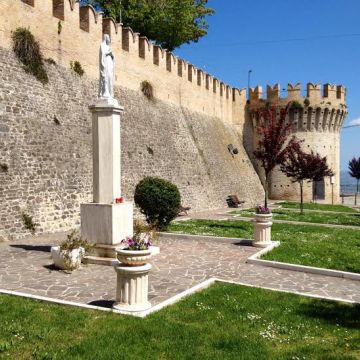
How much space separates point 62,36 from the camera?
17375 mm

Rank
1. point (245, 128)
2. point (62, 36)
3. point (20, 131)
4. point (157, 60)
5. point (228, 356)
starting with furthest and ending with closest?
point (245, 128)
point (157, 60)
point (62, 36)
point (20, 131)
point (228, 356)

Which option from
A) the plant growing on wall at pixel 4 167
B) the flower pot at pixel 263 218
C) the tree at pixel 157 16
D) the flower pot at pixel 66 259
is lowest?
the flower pot at pixel 66 259

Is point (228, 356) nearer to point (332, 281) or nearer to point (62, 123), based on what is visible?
point (332, 281)

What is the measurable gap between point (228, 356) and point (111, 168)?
19.5ft

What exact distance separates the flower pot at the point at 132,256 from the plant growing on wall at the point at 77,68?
13435 mm

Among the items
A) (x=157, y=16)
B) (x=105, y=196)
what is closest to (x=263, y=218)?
(x=105, y=196)

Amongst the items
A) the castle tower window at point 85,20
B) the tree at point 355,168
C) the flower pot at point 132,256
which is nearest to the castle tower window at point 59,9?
the castle tower window at point 85,20

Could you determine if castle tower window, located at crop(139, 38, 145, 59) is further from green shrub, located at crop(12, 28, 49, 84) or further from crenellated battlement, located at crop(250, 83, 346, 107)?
crenellated battlement, located at crop(250, 83, 346, 107)

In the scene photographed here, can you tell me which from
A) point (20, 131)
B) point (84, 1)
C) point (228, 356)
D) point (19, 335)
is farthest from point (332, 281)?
point (84, 1)

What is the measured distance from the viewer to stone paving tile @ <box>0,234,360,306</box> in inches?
292

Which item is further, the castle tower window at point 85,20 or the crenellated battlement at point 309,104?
the crenellated battlement at point 309,104

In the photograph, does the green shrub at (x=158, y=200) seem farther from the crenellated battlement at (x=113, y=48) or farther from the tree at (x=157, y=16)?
the tree at (x=157, y=16)

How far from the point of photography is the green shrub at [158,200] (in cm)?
1443

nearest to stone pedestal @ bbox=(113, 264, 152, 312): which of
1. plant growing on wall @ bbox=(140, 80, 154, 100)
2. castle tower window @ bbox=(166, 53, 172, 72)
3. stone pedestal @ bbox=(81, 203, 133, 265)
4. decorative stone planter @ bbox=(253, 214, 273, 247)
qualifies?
stone pedestal @ bbox=(81, 203, 133, 265)
